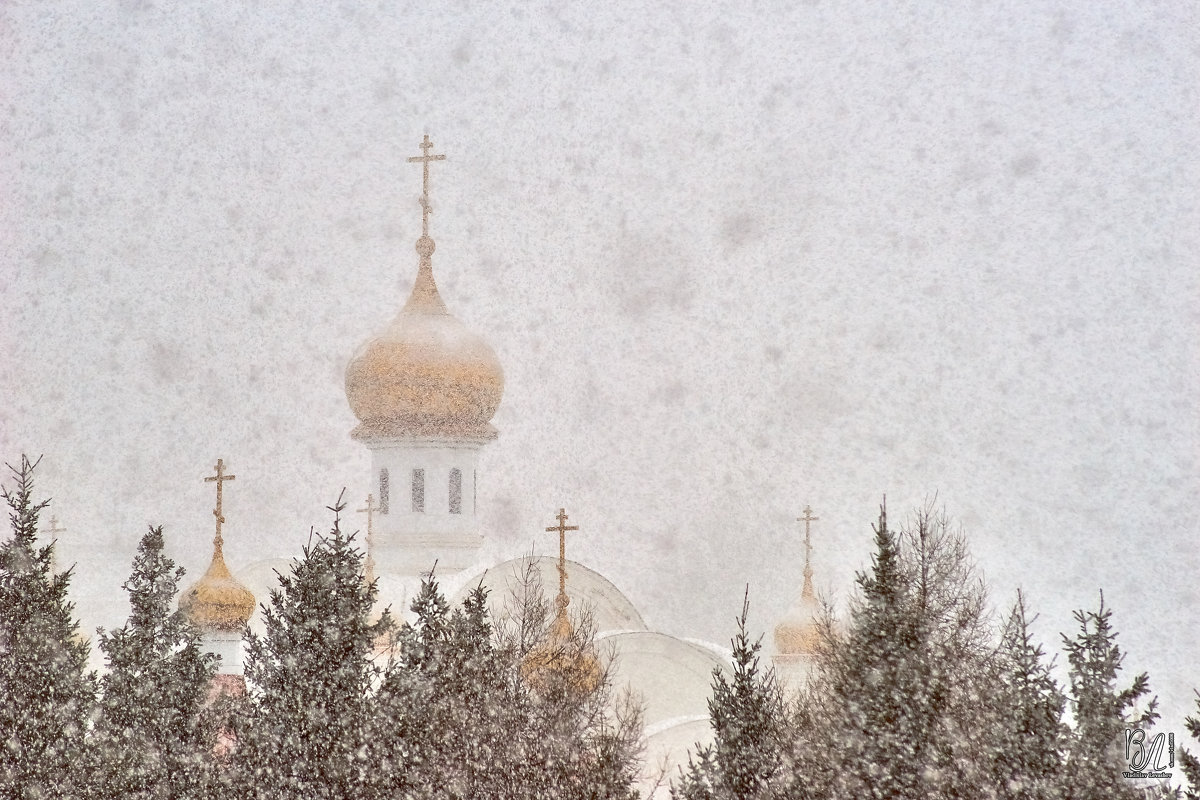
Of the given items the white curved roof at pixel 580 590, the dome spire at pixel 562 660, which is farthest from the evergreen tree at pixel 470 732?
the white curved roof at pixel 580 590

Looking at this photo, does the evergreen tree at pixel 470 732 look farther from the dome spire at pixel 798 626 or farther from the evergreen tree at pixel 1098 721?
the dome spire at pixel 798 626

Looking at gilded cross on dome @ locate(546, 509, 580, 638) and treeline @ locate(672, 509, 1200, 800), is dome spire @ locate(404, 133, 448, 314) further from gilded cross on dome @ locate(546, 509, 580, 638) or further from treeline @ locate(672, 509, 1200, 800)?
treeline @ locate(672, 509, 1200, 800)

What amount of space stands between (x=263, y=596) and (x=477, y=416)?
166 inches

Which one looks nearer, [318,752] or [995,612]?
[318,752]

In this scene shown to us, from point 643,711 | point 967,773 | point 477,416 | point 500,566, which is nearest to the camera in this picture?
point 967,773

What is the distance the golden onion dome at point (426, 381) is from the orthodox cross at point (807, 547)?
17.7 ft

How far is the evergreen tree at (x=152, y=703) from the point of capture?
1445 cm

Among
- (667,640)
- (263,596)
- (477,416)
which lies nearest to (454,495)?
(477,416)

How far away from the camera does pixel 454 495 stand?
28453mm

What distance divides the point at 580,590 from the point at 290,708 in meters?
12.1

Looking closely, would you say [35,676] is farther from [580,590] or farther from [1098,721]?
[580,590]

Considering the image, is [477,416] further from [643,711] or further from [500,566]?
[643,711]

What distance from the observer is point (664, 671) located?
931 inches

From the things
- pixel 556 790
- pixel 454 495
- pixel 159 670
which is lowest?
pixel 556 790
